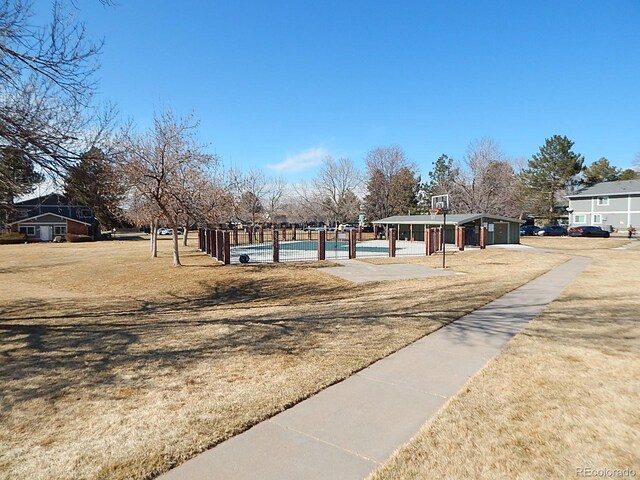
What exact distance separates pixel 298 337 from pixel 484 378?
2.65 m

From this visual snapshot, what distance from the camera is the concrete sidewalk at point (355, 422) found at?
2.39 m

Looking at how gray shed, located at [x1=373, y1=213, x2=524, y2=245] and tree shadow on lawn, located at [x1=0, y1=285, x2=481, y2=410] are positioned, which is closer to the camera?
tree shadow on lawn, located at [x1=0, y1=285, x2=481, y2=410]

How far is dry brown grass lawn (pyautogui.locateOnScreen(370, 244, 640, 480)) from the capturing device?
2416 millimetres

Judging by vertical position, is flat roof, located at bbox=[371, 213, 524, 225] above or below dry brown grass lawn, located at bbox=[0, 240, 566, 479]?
above

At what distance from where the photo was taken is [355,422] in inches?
117

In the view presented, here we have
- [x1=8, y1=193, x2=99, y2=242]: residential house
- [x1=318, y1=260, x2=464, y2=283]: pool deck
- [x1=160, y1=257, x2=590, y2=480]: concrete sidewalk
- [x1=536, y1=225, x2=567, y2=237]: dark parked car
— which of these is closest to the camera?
[x1=160, y1=257, x2=590, y2=480]: concrete sidewalk

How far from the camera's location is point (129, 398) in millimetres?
3432

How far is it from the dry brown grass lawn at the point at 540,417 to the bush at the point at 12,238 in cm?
4657

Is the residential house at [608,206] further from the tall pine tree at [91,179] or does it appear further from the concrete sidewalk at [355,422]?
the tall pine tree at [91,179]

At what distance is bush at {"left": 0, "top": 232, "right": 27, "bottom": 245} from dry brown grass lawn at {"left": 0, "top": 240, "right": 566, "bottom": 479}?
112 feet

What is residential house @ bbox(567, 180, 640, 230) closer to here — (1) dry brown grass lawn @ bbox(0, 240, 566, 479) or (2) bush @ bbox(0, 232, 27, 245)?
(1) dry brown grass lawn @ bbox(0, 240, 566, 479)

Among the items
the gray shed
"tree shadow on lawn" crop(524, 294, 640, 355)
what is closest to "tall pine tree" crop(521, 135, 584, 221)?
the gray shed

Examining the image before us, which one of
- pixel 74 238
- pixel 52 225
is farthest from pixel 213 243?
pixel 52 225

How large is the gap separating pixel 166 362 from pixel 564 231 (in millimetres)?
50407
